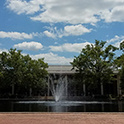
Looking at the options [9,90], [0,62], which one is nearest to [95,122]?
[0,62]

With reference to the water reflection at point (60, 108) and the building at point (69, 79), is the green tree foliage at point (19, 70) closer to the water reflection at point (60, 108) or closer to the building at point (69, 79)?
the building at point (69, 79)

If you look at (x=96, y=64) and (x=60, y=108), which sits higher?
(x=96, y=64)

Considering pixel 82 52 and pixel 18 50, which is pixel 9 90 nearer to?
→ pixel 18 50

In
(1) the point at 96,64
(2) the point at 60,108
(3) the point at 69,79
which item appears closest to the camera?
(2) the point at 60,108

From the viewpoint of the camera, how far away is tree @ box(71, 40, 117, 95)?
32.9 meters

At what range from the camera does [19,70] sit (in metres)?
33.3

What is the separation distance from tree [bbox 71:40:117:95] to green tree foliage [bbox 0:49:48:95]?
6.59 meters

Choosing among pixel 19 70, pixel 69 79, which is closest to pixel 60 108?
pixel 19 70

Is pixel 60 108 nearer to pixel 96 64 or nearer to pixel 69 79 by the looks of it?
pixel 96 64

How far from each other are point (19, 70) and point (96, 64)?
478 inches

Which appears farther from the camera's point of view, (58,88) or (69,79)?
(69,79)

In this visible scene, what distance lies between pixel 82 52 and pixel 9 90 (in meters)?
17.7

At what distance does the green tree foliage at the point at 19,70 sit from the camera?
33097 millimetres

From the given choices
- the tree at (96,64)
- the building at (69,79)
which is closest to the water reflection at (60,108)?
the tree at (96,64)
